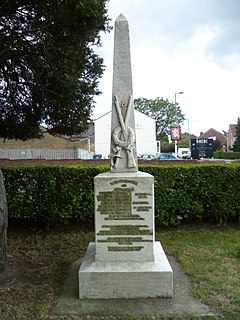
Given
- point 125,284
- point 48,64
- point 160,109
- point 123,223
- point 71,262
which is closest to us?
point 125,284

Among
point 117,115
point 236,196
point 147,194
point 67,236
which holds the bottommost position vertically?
point 67,236

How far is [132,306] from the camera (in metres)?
3.79

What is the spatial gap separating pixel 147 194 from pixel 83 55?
11.2 feet

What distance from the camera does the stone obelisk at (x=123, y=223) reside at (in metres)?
4.02

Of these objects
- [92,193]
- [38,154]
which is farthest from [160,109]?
[92,193]

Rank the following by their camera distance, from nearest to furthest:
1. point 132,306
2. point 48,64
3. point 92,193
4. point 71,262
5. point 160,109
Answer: point 132,306 < point 71,262 < point 48,64 < point 92,193 < point 160,109

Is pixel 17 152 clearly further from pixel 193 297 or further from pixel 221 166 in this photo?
pixel 193 297

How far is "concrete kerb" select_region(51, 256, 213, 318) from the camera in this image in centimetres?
359

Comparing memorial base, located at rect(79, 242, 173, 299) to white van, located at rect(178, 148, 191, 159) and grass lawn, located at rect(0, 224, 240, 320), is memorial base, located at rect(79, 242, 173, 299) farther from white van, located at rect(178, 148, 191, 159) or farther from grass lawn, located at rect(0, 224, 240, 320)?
white van, located at rect(178, 148, 191, 159)

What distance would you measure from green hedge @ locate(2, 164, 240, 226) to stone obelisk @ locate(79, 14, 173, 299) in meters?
2.80

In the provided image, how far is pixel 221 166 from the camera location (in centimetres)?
777

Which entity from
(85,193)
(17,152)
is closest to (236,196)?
(85,193)

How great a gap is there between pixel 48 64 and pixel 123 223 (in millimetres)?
3731

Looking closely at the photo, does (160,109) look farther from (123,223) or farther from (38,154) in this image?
(123,223)
